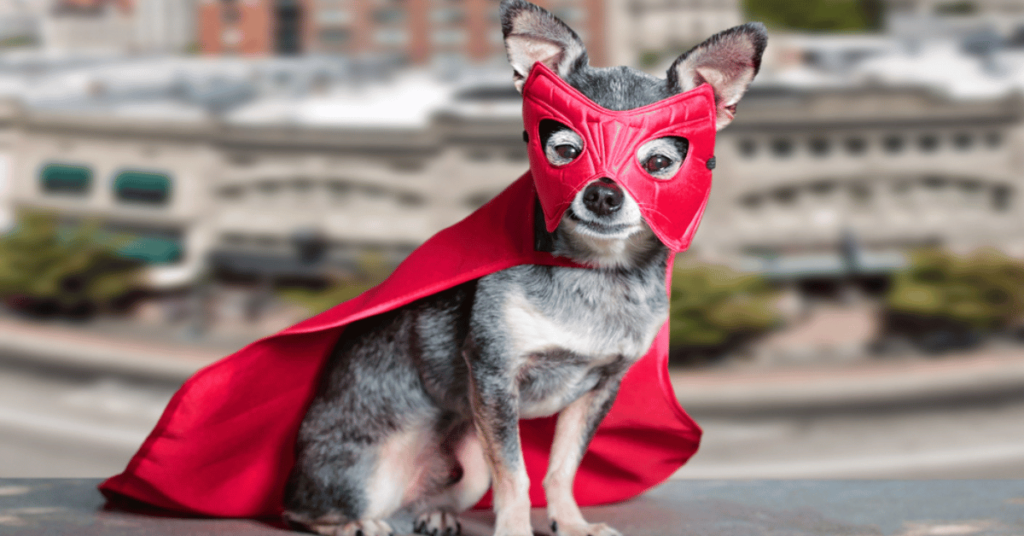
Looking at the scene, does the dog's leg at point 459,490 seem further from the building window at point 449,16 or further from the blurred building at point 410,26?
the building window at point 449,16

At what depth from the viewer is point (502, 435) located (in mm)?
2045

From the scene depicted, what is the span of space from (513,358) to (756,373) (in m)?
15.7

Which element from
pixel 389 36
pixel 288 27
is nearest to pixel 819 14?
pixel 389 36

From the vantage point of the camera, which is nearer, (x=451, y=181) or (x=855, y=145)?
(x=451, y=181)

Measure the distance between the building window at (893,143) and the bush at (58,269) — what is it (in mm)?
15993

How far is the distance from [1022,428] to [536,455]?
18481mm

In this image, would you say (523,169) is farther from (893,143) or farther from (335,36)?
(335,36)

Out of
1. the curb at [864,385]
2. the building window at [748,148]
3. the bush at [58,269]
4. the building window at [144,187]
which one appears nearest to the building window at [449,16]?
the building window at [144,187]

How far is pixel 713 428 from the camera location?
1692cm

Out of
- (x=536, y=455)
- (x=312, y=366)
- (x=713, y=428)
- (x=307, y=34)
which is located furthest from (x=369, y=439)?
(x=307, y=34)

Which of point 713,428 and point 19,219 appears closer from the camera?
point 713,428

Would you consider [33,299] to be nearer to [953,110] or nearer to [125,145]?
[125,145]

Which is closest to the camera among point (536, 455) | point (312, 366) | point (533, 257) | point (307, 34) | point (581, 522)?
point (533, 257)

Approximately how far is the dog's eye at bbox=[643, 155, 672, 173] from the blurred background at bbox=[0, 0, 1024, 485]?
14.8 meters
